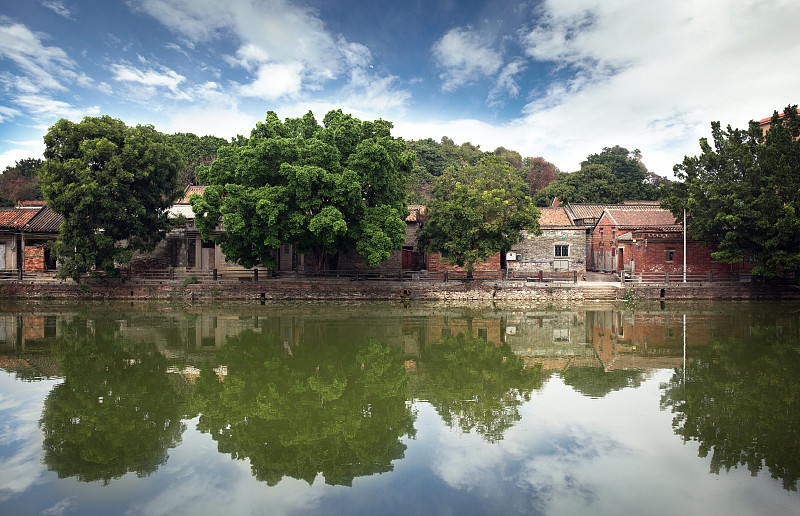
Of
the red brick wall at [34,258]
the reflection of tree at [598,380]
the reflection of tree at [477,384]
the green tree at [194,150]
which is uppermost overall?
the green tree at [194,150]

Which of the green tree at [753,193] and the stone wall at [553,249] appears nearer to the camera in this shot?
the green tree at [753,193]

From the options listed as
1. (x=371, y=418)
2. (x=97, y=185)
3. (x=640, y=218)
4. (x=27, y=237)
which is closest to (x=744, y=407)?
(x=371, y=418)

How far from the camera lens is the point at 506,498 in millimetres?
5461

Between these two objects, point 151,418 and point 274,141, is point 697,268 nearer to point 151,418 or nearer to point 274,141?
point 274,141

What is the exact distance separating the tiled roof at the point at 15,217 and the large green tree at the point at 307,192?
1234 cm

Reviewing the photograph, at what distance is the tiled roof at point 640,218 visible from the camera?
2934 centimetres

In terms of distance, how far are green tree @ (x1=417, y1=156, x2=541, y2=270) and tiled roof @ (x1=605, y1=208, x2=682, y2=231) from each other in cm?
902

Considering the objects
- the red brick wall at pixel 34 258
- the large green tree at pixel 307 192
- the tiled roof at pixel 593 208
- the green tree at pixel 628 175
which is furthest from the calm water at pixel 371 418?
the green tree at pixel 628 175

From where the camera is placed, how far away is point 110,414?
802 cm

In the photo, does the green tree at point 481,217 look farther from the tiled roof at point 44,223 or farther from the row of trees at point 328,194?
the tiled roof at point 44,223

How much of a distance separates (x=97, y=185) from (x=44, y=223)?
8146 mm

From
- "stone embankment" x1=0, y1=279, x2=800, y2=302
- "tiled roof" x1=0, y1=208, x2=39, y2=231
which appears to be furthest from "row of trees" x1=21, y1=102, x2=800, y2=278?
"tiled roof" x1=0, y1=208, x2=39, y2=231

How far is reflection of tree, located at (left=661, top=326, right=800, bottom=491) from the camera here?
21.0 feet

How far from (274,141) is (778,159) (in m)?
22.7
